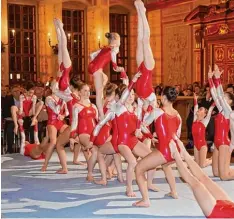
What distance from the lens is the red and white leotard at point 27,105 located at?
808 cm

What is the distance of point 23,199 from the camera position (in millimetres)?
4906

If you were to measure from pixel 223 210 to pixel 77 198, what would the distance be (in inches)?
85.6

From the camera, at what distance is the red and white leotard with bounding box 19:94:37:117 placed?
8.08 m

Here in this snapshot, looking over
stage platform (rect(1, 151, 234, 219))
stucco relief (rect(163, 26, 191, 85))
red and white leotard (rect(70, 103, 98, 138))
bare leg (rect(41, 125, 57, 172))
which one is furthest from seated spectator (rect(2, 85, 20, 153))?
stucco relief (rect(163, 26, 191, 85))

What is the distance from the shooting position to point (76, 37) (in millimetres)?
15039

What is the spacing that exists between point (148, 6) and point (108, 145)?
1116 cm

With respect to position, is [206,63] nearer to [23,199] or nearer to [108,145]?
[108,145]

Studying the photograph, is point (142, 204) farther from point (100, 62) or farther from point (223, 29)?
point (223, 29)

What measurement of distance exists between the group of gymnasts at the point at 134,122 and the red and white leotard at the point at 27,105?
128 cm

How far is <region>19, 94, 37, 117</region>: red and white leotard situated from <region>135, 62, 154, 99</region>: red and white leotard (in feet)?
10.6

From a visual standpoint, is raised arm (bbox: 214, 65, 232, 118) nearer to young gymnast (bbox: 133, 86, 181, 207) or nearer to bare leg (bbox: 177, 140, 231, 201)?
young gymnast (bbox: 133, 86, 181, 207)

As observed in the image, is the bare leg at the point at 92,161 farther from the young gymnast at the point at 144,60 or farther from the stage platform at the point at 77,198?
the young gymnast at the point at 144,60

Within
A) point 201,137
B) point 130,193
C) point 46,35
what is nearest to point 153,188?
point 130,193

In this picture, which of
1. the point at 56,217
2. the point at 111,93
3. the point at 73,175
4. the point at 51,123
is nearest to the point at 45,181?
the point at 73,175
